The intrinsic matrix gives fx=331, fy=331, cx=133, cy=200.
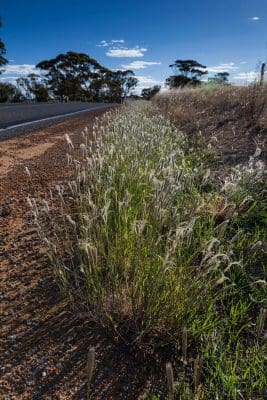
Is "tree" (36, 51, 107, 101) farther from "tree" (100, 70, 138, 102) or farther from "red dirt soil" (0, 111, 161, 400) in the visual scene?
"red dirt soil" (0, 111, 161, 400)

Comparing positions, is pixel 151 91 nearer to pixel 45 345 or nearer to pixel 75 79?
pixel 75 79

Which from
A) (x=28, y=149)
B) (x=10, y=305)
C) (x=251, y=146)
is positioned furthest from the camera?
(x=28, y=149)

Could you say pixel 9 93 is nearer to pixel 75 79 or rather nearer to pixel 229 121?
pixel 75 79

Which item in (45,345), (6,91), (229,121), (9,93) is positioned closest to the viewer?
(45,345)

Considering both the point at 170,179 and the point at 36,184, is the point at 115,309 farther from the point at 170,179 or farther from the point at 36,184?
the point at 36,184

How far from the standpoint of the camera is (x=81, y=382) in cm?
138

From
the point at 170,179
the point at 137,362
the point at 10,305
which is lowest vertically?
the point at 137,362

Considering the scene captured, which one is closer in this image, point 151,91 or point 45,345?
point 45,345

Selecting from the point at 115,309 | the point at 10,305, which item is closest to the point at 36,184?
the point at 10,305

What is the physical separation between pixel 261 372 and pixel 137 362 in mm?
539

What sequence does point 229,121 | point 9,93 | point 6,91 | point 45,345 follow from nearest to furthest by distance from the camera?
point 45,345 < point 229,121 < point 6,91 < point 9,93

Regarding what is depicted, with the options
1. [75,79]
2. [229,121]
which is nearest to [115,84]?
[75,79]

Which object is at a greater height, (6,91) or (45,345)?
(45,345)

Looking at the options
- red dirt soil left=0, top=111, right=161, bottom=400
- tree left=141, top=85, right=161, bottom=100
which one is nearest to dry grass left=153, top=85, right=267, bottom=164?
red dirt soil left=0, top=111, right=161, bottom=400
